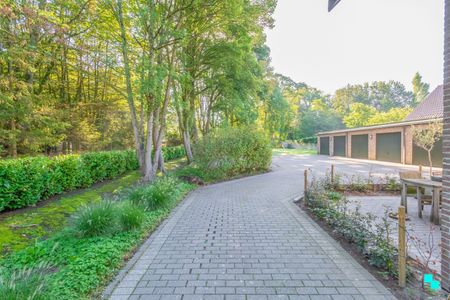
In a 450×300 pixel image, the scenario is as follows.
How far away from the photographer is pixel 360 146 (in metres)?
21.0

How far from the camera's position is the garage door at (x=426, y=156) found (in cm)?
1355

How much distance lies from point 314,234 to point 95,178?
8.12 meters

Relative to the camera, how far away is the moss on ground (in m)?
3.83

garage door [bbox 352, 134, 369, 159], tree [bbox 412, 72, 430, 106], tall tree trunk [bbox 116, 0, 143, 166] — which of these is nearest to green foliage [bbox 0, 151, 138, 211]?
tall tree trunk [bbox 116, 0, 143, 166]

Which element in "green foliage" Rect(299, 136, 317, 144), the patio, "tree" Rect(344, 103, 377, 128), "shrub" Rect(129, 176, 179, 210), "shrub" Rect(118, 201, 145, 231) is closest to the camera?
the patio

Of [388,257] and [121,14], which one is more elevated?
[121,14]

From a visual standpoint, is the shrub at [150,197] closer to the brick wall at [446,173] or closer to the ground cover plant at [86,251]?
the ground cover plant at [86,251]

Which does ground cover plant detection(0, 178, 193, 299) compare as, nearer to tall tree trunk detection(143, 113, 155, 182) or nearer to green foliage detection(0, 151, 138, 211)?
green foliage detection(0, 151, 138, 211)

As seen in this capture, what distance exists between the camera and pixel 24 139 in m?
8.66

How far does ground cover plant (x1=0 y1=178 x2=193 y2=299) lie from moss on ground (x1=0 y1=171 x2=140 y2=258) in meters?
0.45

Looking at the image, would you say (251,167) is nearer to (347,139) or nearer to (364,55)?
(364,55)

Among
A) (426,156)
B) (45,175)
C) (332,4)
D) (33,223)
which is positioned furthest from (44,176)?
(426,156)

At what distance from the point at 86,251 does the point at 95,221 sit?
2.20ft

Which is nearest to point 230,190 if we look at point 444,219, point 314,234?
point 314,234
